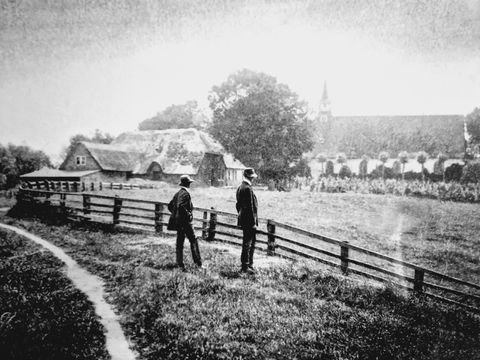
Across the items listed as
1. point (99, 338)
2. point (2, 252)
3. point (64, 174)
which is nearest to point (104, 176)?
point (64, 174)

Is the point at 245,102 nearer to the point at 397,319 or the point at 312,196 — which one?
the point at 312,196

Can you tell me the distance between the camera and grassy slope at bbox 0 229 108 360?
4426mm

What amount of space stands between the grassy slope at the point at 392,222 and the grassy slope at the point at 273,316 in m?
5.02

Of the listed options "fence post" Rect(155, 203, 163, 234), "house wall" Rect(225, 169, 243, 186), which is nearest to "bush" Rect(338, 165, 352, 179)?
"house wall" Rect(225, 169, 243, 186)

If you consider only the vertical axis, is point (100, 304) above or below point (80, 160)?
below

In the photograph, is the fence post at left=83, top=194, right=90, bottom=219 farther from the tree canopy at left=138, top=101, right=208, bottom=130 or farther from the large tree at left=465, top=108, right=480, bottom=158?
the tree canopy at left=138, top=101, right=208, bottom=130

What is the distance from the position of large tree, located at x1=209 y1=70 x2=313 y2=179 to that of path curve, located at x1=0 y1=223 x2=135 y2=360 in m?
18.8

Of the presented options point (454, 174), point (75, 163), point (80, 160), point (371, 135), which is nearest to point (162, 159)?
point (80, 160)

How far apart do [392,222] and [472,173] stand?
5.63 meters

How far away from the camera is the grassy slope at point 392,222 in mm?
11625

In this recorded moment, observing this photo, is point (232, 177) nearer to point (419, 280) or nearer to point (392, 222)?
point (392, 222)

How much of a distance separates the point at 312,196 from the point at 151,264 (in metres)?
16.2

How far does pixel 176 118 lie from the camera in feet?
178

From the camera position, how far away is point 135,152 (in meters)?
37.6
